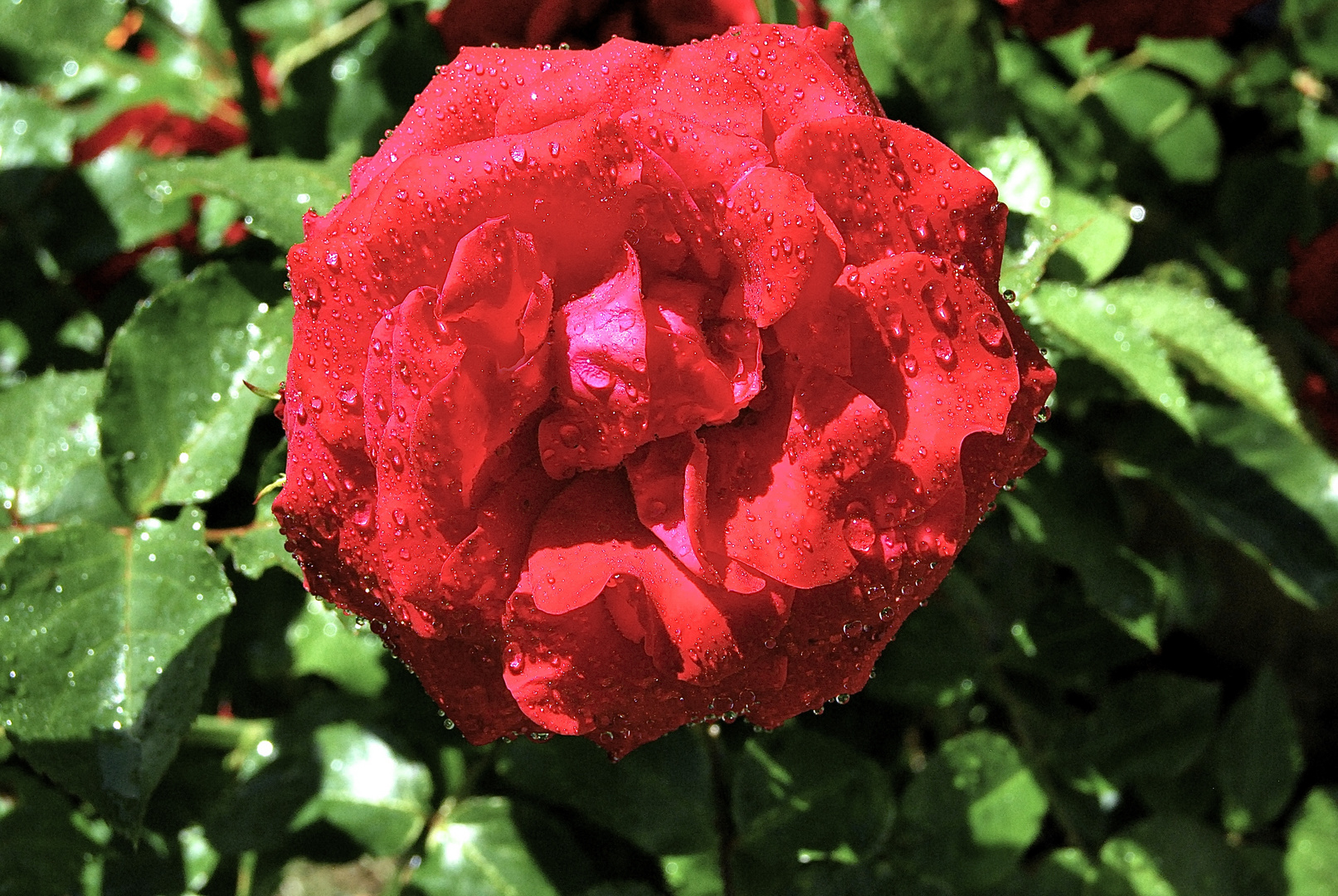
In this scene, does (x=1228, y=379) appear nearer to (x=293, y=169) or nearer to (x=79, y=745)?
(x=293, y=169)

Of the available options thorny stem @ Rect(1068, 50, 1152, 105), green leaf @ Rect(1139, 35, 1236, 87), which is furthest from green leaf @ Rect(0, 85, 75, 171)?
green leaf @ Rect(1139, 35, 1236, 87)

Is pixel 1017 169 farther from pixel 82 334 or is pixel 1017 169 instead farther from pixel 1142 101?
pixel 82 334

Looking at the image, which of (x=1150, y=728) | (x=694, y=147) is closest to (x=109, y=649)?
(x=694, y=147)

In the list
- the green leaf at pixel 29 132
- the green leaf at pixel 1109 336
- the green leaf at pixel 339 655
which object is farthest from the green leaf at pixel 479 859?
the green leaf at pixel 29 132

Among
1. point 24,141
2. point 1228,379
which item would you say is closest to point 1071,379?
point 1228,379

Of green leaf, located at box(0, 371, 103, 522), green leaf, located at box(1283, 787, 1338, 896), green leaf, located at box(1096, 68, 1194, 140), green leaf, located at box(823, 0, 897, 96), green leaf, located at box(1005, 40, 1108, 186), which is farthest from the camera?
green leaf, located at box(1096, 68, 1194, 140)

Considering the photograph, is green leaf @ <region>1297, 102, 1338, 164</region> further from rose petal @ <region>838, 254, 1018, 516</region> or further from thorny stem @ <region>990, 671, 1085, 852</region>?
rose petal @ <region>838, 254, 1018, 516</region>

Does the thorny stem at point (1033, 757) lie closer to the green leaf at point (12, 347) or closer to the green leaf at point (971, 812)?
the green leaf at point (971, 812)
